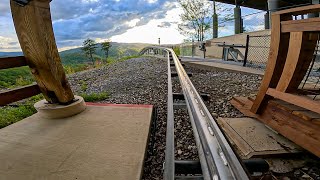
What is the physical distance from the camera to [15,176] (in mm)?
1792

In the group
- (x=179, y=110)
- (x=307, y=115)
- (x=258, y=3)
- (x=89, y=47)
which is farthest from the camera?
(x=89, y=47)

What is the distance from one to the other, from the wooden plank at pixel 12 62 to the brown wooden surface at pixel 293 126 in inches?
114

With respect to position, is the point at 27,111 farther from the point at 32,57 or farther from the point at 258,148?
the point at 258,148

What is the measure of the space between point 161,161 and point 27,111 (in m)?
2.74

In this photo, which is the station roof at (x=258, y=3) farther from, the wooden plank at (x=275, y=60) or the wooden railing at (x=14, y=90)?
the wooden railing at (x=14, y=90)

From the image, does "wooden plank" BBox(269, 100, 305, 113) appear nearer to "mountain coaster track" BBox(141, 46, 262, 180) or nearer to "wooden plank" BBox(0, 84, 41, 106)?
"mountain coaster track" BBox(141, 46, 262, 180)

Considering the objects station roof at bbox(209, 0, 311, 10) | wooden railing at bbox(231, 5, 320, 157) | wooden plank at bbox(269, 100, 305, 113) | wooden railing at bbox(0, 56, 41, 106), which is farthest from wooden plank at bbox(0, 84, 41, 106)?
station roof at bbox(209, 0, 311, 10)

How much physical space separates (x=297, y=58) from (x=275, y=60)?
14.2 inches

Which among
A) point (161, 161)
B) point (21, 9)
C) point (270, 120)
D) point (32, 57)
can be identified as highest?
point (21, 9)

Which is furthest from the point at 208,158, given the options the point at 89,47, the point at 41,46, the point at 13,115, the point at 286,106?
the point at 89,47

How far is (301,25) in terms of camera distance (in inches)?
84.7

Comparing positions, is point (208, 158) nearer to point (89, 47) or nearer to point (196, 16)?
point (196, 16)

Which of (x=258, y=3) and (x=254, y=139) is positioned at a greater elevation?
(x=258, y=3)

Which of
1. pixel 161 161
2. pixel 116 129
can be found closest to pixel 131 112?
pixel 116 129
